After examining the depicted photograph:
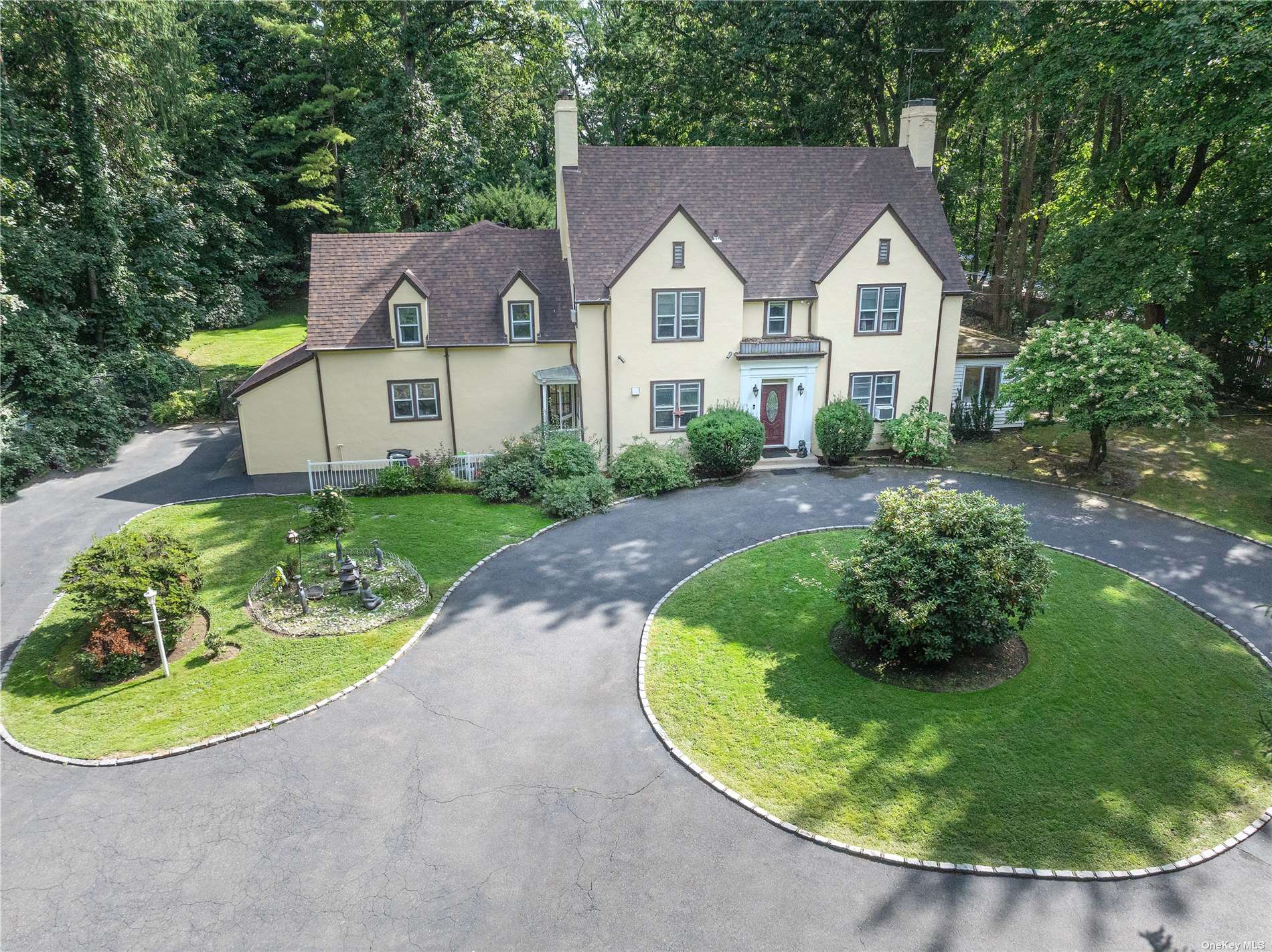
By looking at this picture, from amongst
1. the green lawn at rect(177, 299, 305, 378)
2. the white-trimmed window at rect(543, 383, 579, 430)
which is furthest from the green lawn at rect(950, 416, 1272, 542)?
the green lawn at rect(177, 299, 305, 378)

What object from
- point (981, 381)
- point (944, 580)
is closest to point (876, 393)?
point (981, 381)

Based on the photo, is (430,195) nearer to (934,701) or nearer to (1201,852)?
(934,701)

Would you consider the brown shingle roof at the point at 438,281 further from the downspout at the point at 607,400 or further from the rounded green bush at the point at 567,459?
the rounded green bush at the point at 567,459

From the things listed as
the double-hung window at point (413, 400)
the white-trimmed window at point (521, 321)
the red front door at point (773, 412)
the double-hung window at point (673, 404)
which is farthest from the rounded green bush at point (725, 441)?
the double-hung window at point (413, 400)

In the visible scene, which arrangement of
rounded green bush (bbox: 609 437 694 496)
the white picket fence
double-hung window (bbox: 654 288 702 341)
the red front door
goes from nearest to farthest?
rounded green bush (bbox: 609 437 694 496) → the white picket fence → double-hung window (bbox: 654 288 702 341) → the red front door

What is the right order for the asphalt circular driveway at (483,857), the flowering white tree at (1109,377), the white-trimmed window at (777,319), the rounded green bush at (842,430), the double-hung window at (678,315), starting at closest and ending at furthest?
the asphalt circular driveway at (483,857) < the flowering white tree at (1109,377) < the double-hung window at (678,315) < the rounded green bush at (842,430) < the white-trimmed window at (777,319)

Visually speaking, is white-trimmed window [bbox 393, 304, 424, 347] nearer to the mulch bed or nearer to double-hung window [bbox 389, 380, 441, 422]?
double-hung window [bbox 389, 380, 441, 422]

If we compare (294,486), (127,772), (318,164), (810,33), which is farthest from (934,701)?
(318,164)
